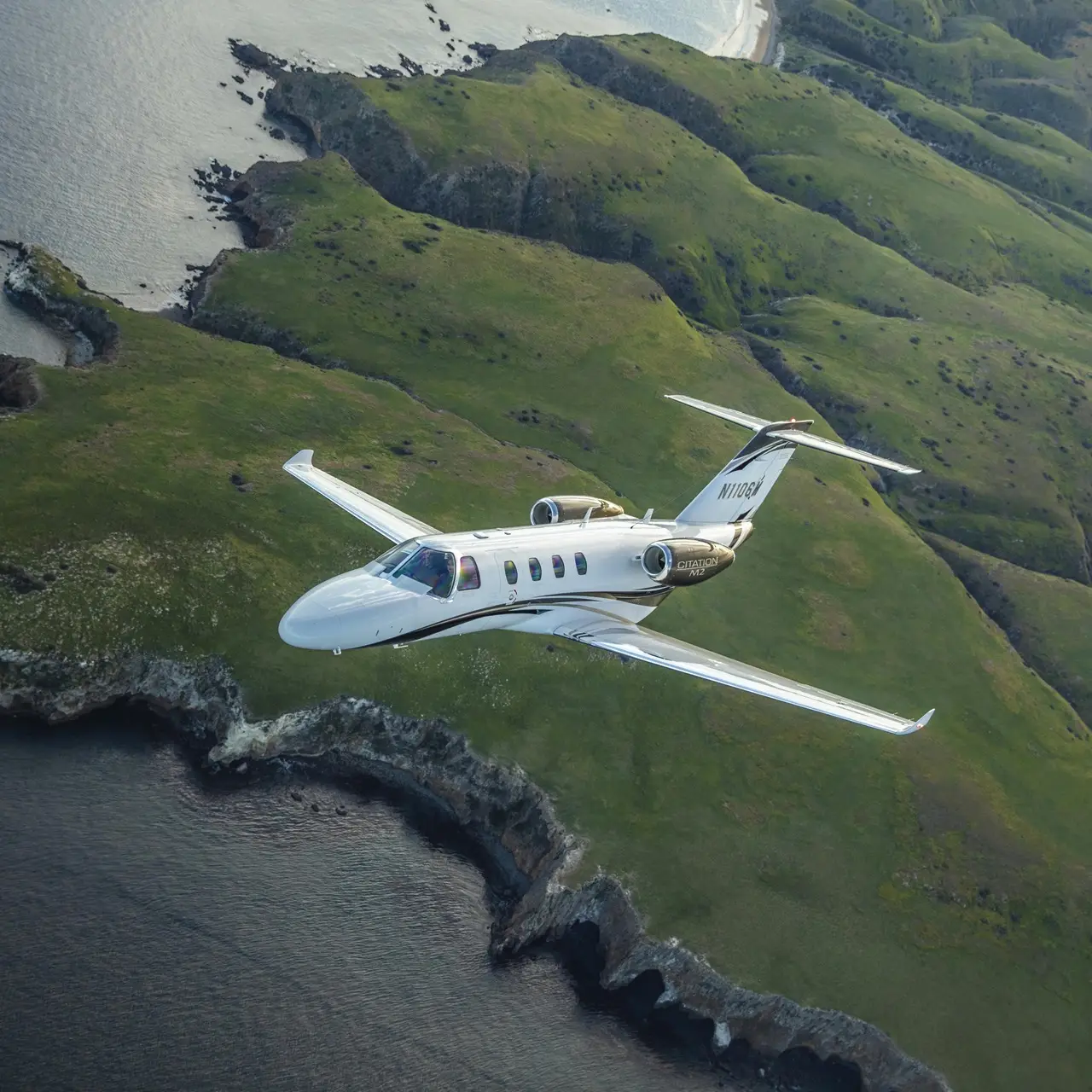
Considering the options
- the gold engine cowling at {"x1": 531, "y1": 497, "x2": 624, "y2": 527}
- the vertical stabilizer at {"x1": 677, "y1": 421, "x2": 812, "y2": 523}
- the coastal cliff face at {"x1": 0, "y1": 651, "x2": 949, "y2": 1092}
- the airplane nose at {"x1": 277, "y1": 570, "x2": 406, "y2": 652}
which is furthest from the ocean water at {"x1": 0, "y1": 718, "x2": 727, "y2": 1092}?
the vertical stabilizer at {"x1": 677, "y1": 421, "x2": 812, "y2": 523}

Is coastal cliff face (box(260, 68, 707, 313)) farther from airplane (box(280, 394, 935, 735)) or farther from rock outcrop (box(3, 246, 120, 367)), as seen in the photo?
airplane (box(280, 394, 935, 735))

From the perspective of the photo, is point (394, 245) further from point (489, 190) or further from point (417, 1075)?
point (417, 1075)

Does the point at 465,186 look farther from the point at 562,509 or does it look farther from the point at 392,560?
the point at 392,560

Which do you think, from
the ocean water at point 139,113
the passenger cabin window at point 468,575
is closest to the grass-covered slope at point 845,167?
the ocean water at point 139,113

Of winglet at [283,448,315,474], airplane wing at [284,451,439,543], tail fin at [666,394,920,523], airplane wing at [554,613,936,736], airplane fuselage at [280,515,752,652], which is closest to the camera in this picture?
airplane fuselage at [280,515,752,652]

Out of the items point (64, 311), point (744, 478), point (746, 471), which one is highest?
point (746, 471)

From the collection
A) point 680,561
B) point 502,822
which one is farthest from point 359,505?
point 502,822

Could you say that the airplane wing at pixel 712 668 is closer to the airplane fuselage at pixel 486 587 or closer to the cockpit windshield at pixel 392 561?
the airplane fuselage at pixel 486 587
